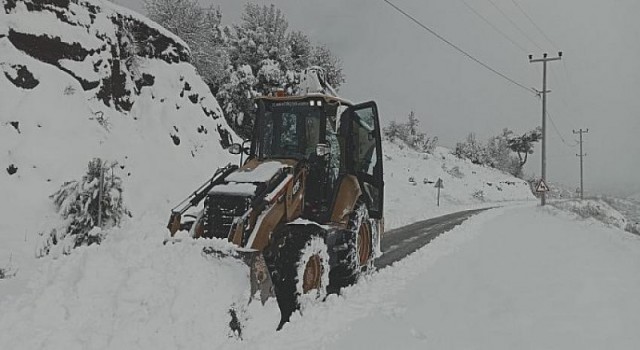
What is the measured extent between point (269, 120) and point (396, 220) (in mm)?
15265

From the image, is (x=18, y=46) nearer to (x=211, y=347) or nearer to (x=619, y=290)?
(x=211, y=347)

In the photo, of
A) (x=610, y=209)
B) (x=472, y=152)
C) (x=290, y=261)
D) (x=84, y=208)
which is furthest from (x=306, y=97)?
(x=472, y=152)

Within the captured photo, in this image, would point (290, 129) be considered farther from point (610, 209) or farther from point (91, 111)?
point (610, 209)

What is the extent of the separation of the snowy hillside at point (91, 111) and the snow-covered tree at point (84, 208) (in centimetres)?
38

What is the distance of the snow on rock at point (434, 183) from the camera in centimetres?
3066

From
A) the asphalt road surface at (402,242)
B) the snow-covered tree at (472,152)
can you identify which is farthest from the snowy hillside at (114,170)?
the snow-covered tree at (472,152)

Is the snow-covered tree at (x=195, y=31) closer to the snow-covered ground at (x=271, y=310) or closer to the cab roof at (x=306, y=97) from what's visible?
the cab roof at (x=306, y=97)

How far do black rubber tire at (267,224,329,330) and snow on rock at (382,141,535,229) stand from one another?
15632 millimetres

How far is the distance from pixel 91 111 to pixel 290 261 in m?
9.65

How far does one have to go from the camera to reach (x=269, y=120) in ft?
23.1

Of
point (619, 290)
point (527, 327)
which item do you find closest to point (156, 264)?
point (527, 327)

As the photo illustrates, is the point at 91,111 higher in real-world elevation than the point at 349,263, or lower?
higher

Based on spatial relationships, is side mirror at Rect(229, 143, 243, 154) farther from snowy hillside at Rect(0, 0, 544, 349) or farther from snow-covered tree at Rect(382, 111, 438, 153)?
snow-covered tree at Rect(382, 111, 438, 153)

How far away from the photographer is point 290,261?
5.51 m
